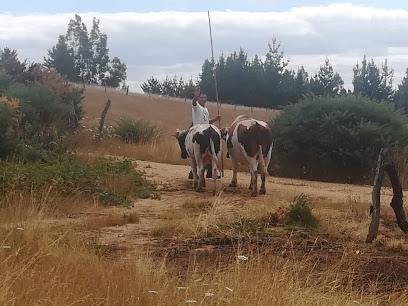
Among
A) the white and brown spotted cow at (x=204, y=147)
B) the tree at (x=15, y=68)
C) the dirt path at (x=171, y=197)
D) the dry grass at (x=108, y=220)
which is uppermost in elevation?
the tree at (x=15, y=68)

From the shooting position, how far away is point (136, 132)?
24984 millimetres

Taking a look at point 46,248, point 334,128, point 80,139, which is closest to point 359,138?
point 334,128

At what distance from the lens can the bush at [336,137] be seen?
19.0 meters

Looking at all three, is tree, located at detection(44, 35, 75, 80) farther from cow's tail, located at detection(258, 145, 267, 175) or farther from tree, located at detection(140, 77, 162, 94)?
cow's tail, located at detection(258, 145, 267, 175)

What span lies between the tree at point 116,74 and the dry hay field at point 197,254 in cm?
6466

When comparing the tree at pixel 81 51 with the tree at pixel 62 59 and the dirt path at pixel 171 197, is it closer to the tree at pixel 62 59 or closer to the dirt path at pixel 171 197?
the tree at pixel 62 59

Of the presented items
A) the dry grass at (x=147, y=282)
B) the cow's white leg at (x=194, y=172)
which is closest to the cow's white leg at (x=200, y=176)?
the cow's white leg at (x=194, y=172)

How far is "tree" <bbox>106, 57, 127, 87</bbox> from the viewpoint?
75.9 meters

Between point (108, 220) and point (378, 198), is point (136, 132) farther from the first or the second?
point (378, 198)

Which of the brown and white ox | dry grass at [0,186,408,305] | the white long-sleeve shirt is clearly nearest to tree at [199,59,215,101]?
the white long-sleeve shirt

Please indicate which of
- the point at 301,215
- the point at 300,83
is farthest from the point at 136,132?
the point at 300,83

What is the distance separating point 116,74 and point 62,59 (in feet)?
23.8

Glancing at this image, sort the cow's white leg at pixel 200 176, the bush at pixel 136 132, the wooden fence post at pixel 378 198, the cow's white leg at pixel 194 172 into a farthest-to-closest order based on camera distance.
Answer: the bush at pixel 136 132, the cow's white leg at pixel 194 172, the cow's white leg at pixel 200 176, the wooden fence post at pixel 378 198

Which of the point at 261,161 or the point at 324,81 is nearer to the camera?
the point at 261,161
